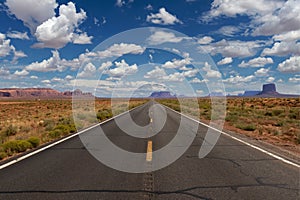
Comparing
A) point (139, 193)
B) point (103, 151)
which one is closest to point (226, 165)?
point (139, 193)

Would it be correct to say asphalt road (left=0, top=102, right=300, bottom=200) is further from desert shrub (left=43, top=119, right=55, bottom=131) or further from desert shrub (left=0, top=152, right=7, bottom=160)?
desert shrub (left=43, top=119, right=55, bottom=131)

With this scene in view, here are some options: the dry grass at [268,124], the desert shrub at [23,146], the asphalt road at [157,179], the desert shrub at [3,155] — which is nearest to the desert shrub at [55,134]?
the desert shrub at [23,146]

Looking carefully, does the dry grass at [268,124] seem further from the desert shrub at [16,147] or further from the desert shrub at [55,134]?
the desert shrub at [16,147]

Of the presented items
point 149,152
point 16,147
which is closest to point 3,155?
point 16,147

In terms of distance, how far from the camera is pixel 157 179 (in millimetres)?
6195

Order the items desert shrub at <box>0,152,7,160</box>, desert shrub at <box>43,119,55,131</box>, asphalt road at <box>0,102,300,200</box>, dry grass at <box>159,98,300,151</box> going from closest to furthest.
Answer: asphalt road at <box>0,102,300,200</box>
desert shrub at <box>0,152,7,160</box>
dry grass at <box>159,98,300,151</box>
desert shrub at <box>43,119,55,131</box>

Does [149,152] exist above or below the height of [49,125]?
below

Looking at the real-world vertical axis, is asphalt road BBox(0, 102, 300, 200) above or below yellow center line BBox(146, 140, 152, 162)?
below

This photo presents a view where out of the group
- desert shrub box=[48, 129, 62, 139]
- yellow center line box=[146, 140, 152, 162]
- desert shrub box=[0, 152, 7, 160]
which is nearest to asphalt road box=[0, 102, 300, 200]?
yellow center line box=[146, 140, 152, 162]

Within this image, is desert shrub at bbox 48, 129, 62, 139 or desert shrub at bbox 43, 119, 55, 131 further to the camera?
desert shrub at bbox 43, 119, 55, 131

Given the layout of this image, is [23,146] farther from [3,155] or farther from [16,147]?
[3,155]

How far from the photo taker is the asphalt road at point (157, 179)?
206 inches

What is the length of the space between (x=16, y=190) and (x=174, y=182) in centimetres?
301

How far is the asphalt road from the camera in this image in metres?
5.24
